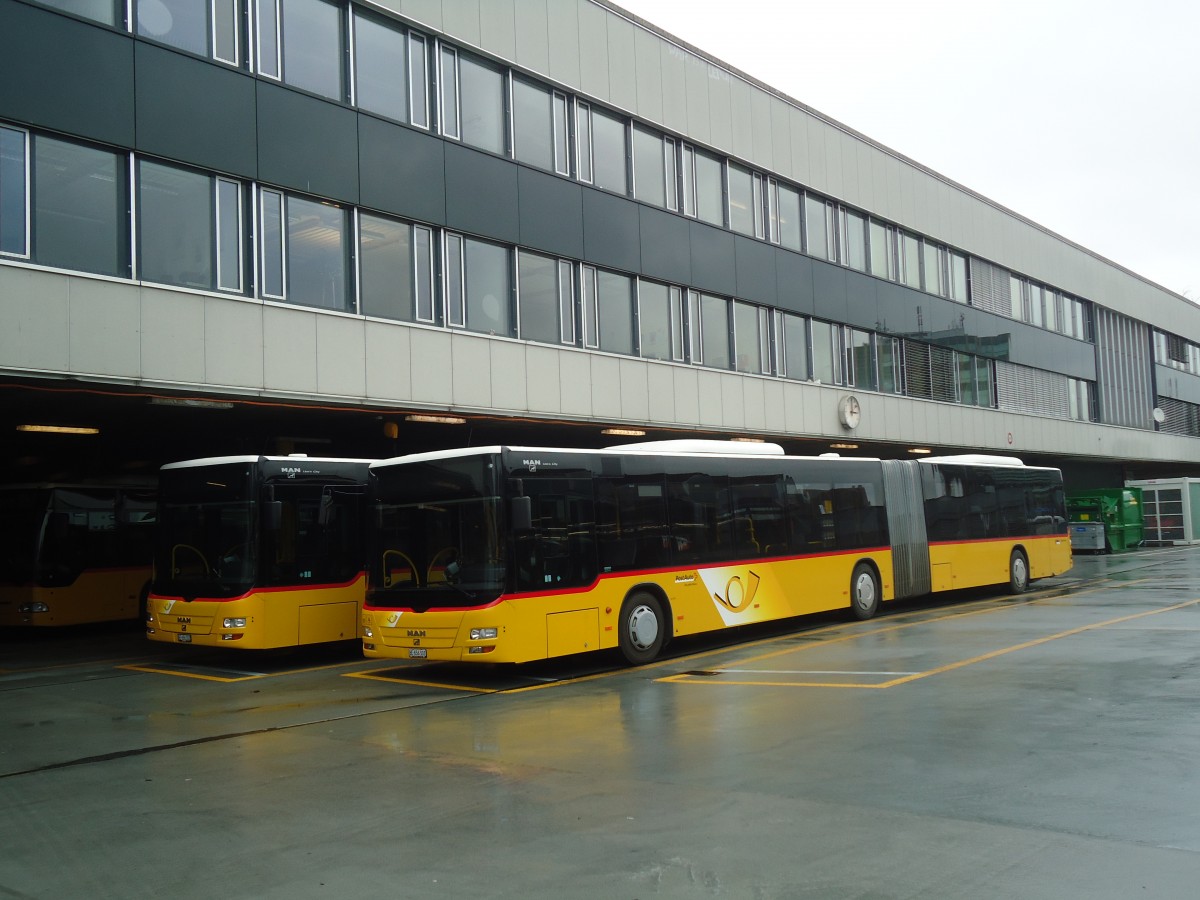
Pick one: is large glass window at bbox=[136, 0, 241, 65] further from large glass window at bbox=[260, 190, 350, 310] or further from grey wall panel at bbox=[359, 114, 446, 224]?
grey wall panel at bbox=[359, 114, 446, 224]

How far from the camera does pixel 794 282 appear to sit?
92.1 ft

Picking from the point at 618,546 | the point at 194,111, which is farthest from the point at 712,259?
the point at 194,111

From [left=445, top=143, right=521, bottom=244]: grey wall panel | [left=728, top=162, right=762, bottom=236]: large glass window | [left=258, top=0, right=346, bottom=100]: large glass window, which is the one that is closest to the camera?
[left=258, top=0, right=346, bottom=100]: large glass window

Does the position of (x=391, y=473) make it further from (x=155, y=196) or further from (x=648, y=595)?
(x=155, y=196)

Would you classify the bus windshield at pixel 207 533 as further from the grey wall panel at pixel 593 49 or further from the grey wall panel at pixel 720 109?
the grey wall panel at pixel 720 109

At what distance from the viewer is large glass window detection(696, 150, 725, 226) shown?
25.4 metres

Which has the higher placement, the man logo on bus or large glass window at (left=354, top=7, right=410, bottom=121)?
large glass window at (left=354, top=7, right=410, bottom=121)

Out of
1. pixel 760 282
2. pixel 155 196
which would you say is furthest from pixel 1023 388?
pixel 155 196

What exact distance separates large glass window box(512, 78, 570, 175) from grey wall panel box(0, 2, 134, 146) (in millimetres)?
7654

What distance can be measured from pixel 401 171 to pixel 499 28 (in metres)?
3.91

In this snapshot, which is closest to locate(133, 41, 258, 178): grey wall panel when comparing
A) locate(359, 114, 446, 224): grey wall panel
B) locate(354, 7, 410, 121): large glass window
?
locate(359, 114, 446, 224): grey wall panel

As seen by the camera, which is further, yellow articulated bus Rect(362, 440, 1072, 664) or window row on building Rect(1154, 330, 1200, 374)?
window row on building Rect(1154, 330, 1200, 374)

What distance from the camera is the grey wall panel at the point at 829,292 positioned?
28.8 meters

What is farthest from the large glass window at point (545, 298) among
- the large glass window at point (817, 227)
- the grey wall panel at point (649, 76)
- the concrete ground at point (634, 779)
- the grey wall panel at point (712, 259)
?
the large glass window at point (817, 227)
